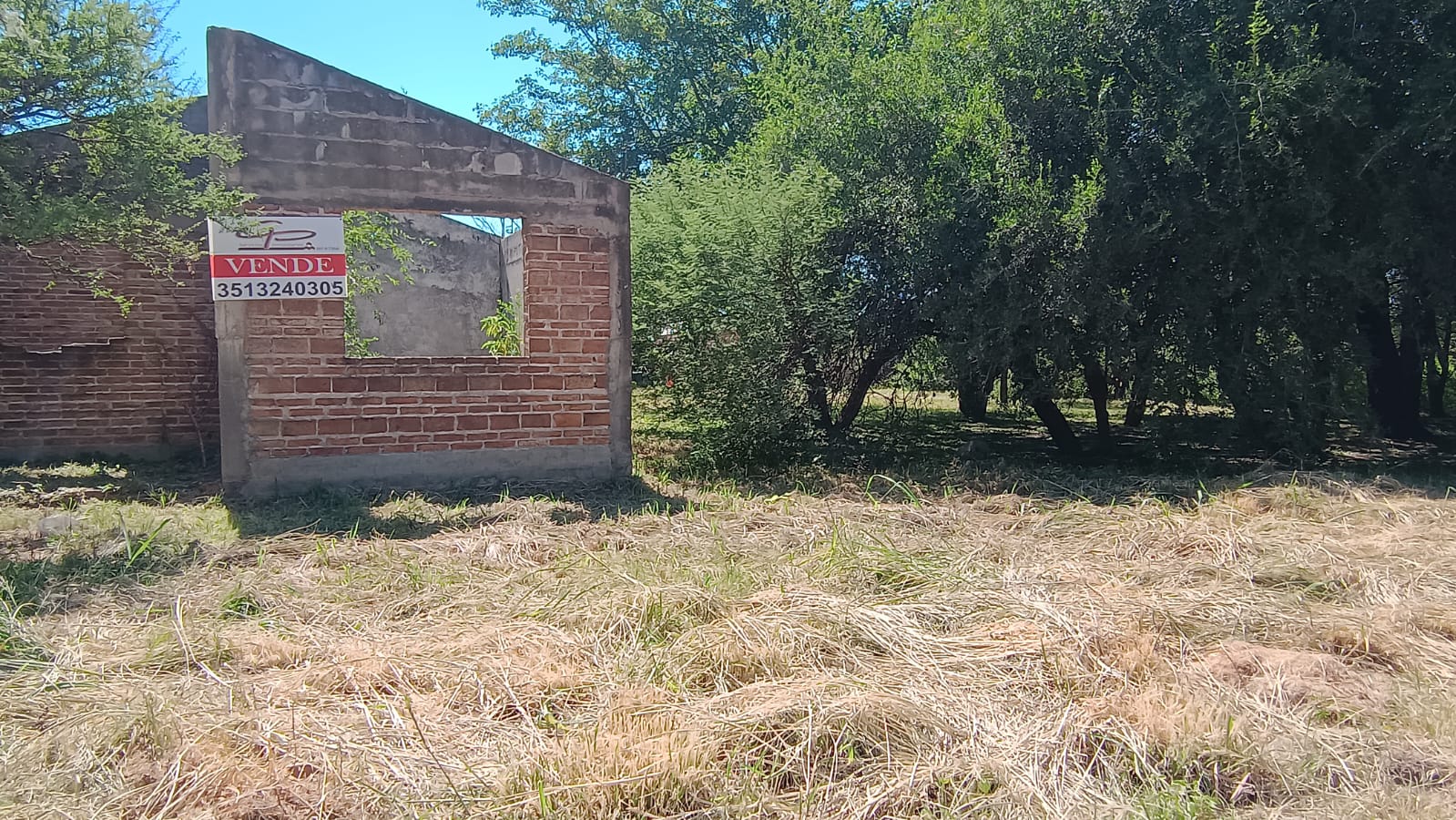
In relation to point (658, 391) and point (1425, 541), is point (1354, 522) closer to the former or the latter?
point (1425, 541)

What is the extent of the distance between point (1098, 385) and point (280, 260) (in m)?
9.16

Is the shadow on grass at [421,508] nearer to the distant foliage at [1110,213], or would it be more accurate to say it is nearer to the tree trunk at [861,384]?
the distant foliage at [1110,213]

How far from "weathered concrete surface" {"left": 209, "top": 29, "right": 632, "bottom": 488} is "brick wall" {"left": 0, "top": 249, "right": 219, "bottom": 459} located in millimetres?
2390

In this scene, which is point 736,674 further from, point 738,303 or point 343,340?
point 738,303

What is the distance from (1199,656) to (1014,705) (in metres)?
1.14

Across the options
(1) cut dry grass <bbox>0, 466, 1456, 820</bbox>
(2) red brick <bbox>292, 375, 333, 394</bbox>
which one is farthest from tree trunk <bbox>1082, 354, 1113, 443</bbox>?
(2) red brick <bbox>292, 375, 333, 394</bbox>

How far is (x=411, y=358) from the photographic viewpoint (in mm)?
7922

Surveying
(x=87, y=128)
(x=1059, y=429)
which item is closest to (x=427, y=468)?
(x=87, y=128)

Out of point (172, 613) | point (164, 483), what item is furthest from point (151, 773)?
point (164, 483)

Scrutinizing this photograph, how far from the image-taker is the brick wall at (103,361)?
943 centimetres

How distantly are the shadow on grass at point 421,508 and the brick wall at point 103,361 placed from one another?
10.6ft

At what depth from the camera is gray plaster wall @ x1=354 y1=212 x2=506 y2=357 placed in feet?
63.7

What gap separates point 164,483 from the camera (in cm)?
868

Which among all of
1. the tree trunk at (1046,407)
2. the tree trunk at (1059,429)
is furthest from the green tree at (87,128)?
the tree trunk at (1059,429)
